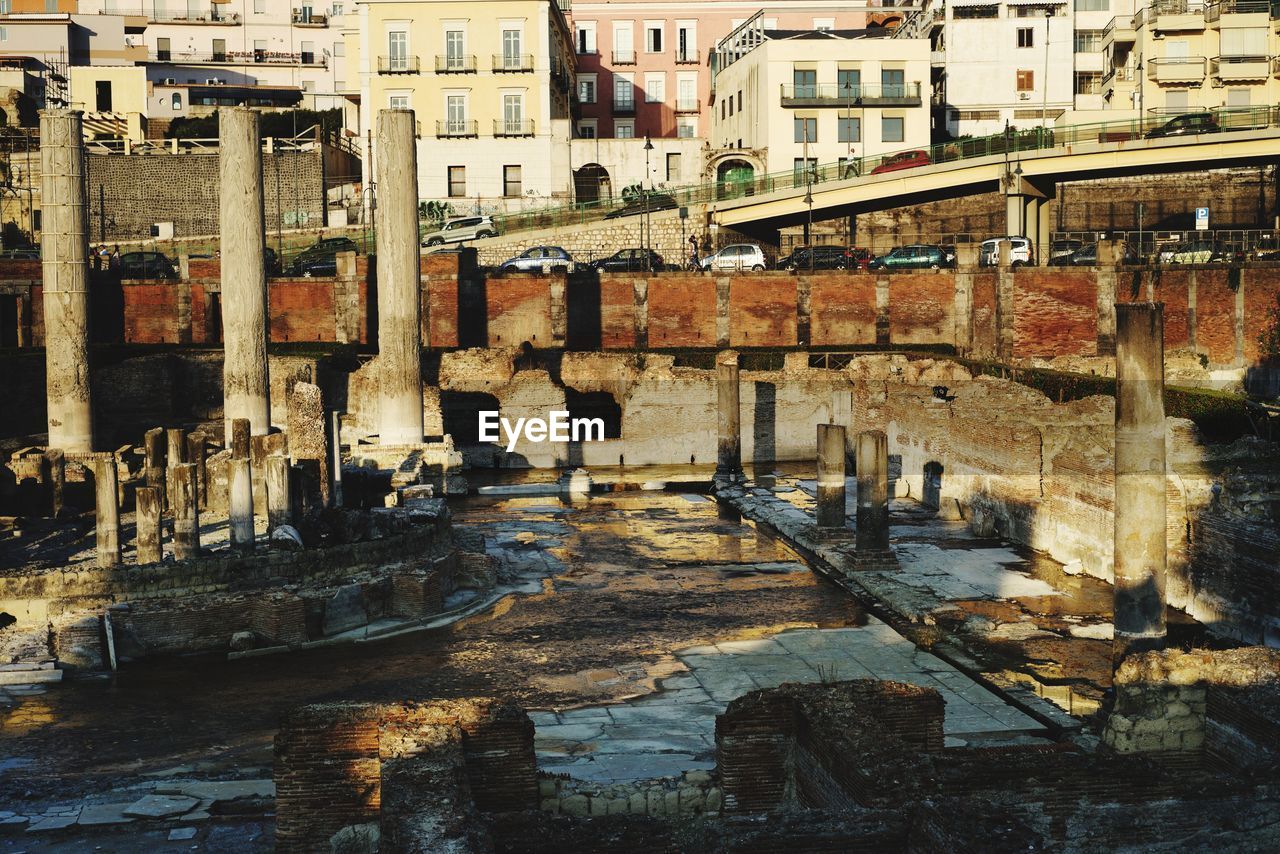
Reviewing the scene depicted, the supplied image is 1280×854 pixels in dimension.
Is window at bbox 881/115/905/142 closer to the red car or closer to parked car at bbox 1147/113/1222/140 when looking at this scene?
the red car

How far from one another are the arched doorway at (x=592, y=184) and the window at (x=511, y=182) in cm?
255

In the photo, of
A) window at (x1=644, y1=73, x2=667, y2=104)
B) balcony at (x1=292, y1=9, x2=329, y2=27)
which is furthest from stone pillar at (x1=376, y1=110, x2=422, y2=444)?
balcony at (x1=292, y1=9, x2=329, y2=27)

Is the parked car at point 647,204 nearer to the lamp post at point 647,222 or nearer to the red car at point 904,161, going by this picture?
the lamp post at point 647,222

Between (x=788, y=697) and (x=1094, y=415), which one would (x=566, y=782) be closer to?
(x=788, y=697)

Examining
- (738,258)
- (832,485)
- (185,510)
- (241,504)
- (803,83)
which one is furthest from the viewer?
(803,83)

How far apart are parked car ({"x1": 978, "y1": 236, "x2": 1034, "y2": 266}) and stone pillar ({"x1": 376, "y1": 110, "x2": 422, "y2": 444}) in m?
21.7

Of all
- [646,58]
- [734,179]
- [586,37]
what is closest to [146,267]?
[734,179]

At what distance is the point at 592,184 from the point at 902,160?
560 inches

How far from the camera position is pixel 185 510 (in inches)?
890

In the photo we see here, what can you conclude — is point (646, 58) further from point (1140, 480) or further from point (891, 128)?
point (1140, 480)

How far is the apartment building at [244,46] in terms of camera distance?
7706 centimetres

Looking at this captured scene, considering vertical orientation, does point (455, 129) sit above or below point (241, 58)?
below

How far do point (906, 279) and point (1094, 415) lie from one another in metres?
20.2

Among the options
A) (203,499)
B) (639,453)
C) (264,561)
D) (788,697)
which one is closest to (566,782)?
(788,697)
